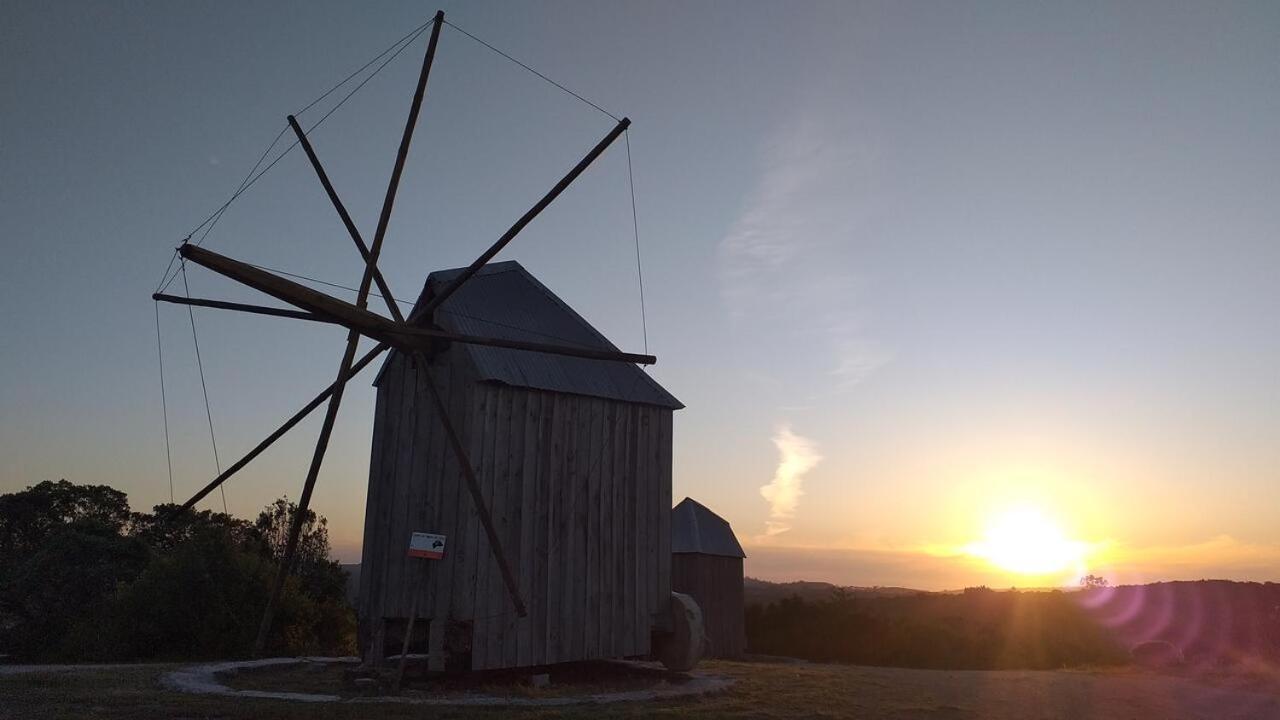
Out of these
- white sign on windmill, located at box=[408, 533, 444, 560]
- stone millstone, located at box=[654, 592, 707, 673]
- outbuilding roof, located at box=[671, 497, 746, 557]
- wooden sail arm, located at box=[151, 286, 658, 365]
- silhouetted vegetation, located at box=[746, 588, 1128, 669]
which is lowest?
silhouetted vegetation, located at box=[746, 588, 1128, 669]

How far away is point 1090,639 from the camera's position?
30359mm

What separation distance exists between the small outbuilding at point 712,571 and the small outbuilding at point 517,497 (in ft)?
42.6

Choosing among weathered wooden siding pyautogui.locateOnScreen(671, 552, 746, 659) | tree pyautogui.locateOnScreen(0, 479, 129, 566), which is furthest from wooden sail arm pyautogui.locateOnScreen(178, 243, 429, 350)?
tree pyautogui.locateOnScreen(0, 479, 129, 566)

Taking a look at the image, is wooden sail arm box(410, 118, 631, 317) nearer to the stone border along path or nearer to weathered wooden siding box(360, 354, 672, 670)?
weathered wooden siding box(360, 354, 672, 670)

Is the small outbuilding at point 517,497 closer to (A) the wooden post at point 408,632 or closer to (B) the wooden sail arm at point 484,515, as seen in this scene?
(A) the wooden post at point 408,632

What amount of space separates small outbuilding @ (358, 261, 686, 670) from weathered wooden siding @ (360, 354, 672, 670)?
2 centimetres

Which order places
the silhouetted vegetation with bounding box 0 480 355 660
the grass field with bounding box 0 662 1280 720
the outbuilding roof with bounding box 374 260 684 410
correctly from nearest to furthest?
the grass field with bounding box 0 662 1280 720 → the outbuilding roof with bounding box 374 260 684 410 → the silhouetted vegetation with bounding box 0 480 355 660

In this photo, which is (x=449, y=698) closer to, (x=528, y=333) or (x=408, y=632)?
(x=408, y=632)

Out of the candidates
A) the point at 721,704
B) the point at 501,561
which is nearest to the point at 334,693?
the point at 501,561

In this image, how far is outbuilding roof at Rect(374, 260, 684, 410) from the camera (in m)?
15.2

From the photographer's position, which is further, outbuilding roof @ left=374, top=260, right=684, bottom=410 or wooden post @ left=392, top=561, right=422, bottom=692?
outbuilding roof @ left=374, top=260, right=684, bottom=410

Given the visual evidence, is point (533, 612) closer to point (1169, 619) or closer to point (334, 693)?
point (334, 693)

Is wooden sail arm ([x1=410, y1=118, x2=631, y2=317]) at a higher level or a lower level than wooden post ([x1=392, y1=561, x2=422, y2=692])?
higher

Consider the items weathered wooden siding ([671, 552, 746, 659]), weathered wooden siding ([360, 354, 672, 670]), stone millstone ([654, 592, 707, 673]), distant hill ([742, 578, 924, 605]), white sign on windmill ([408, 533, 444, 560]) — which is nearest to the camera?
white sign on windmill ([408, 533, 444, 560])
